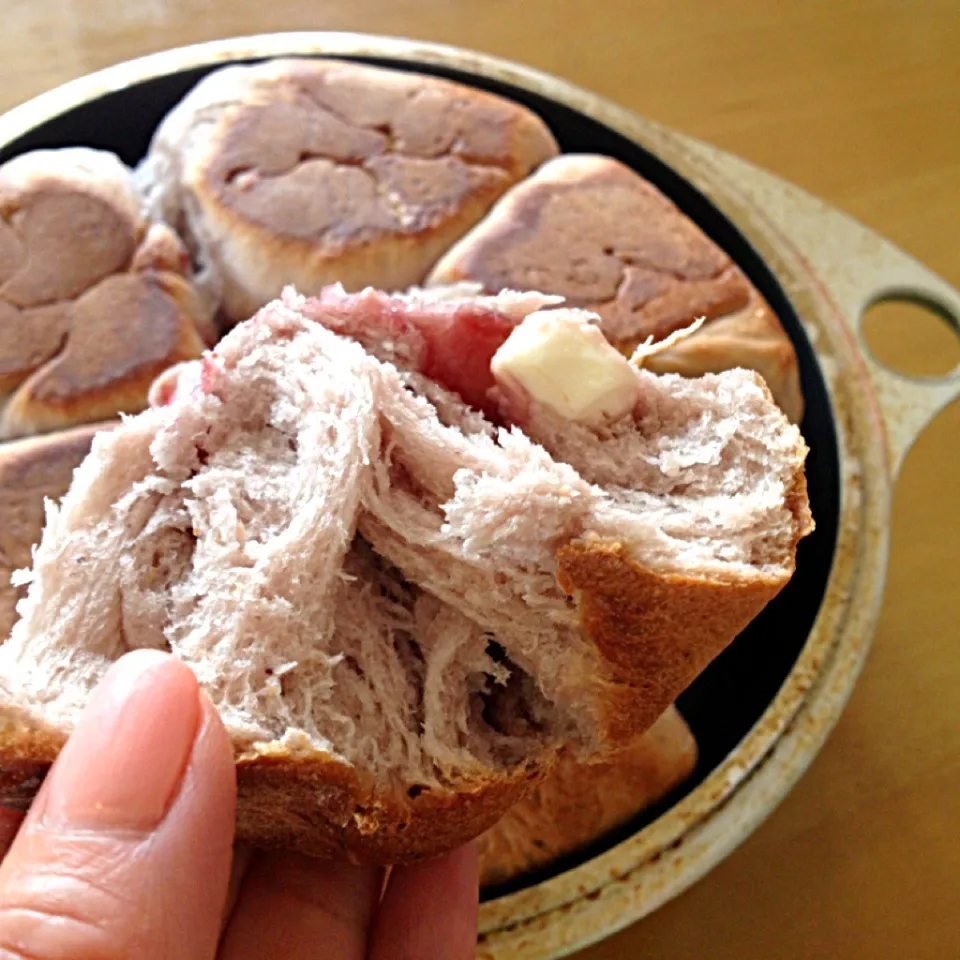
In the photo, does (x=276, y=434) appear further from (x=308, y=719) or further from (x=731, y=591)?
(x=731, y=591)

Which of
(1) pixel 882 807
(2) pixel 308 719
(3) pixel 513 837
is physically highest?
(2) pixel 308 719

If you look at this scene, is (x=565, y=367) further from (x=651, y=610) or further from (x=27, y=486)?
(x=27, y=486)

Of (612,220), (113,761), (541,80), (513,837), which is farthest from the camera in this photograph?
(541,80)

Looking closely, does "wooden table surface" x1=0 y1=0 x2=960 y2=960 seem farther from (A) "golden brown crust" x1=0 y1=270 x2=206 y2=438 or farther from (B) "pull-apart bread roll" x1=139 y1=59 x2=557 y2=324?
(A) "golden brown crust" x1=0 y1=270 x2=206 y2=438

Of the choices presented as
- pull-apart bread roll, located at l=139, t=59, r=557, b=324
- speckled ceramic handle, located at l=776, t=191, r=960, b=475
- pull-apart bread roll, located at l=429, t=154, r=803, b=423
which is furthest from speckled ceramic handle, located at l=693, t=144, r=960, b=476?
pull-apart bread roll, located at l=139, t=59, r=557, b=324

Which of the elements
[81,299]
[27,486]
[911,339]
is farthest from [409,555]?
[911,339]

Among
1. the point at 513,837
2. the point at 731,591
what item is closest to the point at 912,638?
the point at 513,837
